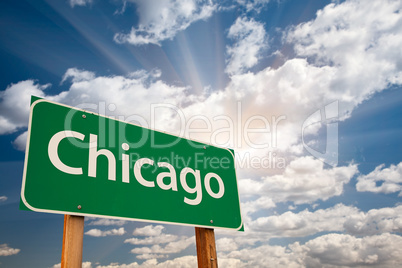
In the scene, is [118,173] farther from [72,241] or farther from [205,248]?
[205,248]

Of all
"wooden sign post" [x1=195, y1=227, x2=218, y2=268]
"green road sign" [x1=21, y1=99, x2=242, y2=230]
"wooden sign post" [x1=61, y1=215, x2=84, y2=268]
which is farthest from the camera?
"wooden sign post" [x1=195, y1=227, x2=218, y2=268]

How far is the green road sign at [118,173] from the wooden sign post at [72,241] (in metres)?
0.08

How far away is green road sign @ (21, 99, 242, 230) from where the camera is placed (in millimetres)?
2500

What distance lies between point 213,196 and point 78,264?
5.62 feet

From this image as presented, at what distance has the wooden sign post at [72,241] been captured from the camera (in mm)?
2350

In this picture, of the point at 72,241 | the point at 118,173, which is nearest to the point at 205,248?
the point at 118,173

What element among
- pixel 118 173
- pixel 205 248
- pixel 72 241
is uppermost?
pixel 118 173

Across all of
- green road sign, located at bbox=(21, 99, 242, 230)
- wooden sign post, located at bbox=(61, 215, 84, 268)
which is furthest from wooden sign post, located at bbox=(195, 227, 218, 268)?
wooden sign post, located at bbox=(61, 215, 84, 268)

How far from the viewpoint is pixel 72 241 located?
2.41 meters

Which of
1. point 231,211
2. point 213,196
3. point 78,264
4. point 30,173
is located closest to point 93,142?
point 30,173

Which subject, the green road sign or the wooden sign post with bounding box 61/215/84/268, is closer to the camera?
the wooden sign post with bounding box 61/215/84/268

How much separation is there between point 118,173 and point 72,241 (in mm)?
726

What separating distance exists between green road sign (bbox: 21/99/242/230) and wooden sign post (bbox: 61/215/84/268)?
3.2 inches

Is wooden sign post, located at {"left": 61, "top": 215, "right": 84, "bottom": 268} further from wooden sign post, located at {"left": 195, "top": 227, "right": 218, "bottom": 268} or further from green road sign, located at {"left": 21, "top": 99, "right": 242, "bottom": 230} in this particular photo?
wooden sign post, located at {"left": 195, "top": 227, "right": 218, "bottom": 268}
